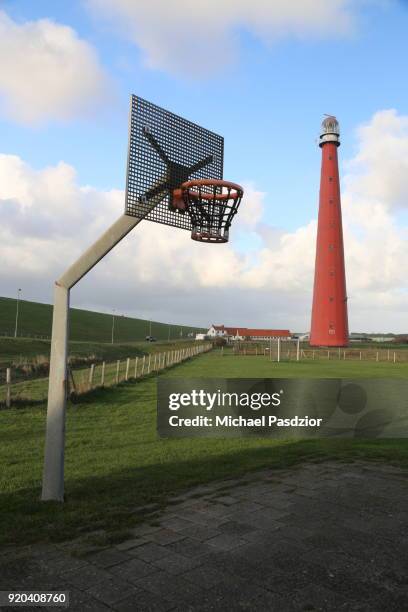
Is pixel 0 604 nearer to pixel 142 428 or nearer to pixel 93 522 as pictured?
pixel 93 522

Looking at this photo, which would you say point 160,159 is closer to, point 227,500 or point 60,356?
point 60,356

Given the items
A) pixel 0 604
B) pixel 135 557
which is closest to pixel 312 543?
pixel 135 557

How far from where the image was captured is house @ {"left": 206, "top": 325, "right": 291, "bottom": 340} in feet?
465

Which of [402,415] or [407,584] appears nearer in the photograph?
[407,584]

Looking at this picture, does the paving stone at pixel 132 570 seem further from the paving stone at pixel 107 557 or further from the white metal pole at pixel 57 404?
the white metal pole at pixel 57 404

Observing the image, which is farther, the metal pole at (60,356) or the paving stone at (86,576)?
the metal pole at (60,356)

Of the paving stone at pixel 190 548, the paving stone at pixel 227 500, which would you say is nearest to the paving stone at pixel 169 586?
the paving stone at pixel 190 548

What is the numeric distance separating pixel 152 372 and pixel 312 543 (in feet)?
80.8

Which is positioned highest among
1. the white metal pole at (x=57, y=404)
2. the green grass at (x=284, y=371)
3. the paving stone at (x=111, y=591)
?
the white metal pole at (x=57, y=404)

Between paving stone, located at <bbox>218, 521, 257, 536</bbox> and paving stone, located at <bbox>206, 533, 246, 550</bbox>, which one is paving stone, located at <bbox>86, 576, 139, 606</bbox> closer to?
paving stone, located at <bbox>206, 533, 246, 550</bbox>

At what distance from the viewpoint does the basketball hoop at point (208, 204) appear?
634 centimetres

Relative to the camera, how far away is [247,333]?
476 ft

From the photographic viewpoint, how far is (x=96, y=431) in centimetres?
1178

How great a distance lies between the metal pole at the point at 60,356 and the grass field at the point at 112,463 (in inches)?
14.4
